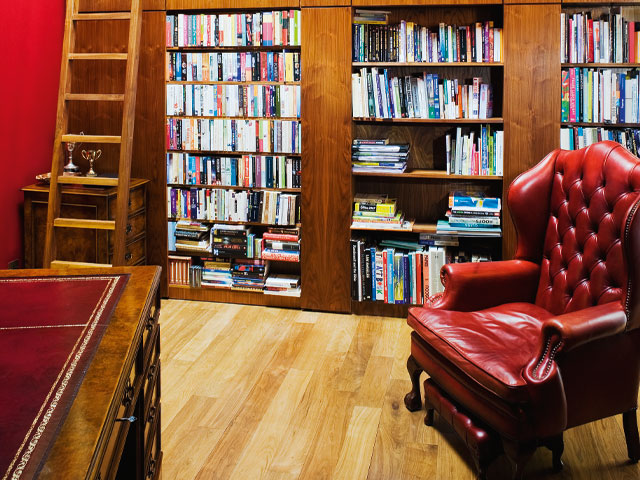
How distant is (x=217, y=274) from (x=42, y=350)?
9.73 ft

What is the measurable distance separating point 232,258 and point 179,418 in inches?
67.4

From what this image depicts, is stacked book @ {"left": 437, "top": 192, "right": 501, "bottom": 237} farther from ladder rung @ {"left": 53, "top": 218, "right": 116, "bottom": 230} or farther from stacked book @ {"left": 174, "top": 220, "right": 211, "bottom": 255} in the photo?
ladder rung @ {"left": 53, "top": 218, "right": 116, "bottom": 230}

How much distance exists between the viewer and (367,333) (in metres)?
4.05

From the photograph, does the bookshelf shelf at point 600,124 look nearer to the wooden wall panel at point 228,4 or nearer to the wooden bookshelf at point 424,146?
the wooden bookshelf at point 424,146

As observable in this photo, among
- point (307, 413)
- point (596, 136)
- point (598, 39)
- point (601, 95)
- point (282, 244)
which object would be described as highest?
point (598, 39)

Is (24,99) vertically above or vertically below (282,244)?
above

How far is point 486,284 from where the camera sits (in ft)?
9.98

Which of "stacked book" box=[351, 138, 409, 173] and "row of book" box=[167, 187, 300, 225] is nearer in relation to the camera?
"stacked book" box=[351, 138, 409, 173]

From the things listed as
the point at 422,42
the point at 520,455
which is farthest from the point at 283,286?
the point at 520,455

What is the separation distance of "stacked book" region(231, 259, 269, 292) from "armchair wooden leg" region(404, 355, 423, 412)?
5.34ft

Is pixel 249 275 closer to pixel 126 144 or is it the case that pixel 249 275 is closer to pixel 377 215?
pixel 377 215

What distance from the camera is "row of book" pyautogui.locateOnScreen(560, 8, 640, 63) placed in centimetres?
389

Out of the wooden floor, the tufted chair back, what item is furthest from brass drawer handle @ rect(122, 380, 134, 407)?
the tufted chair back

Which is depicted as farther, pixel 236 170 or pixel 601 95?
pixel 236 170
